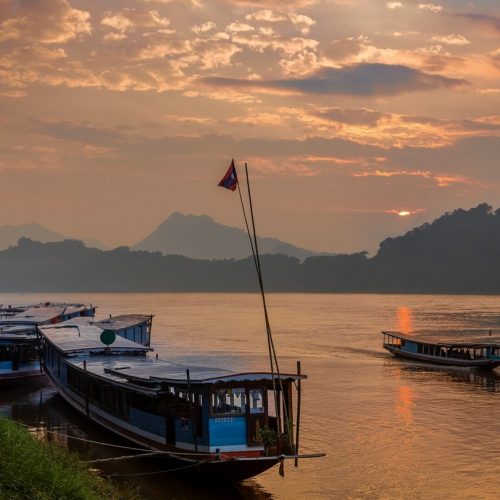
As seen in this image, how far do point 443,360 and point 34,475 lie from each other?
62674 mm

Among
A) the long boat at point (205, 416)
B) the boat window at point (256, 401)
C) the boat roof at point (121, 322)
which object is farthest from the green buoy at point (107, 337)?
the boat roof at point (121, 322)

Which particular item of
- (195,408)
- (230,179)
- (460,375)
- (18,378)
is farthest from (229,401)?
(460,375)

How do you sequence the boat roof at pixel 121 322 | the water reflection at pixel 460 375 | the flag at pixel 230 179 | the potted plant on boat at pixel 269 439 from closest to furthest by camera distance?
the potted plant on boat at pixel 269 439, the flag at pixel 230 179, the water reflection at pixel 460 375, the boat roof at pixel 121 322

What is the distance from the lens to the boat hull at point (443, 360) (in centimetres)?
7244

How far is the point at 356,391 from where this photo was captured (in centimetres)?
6156

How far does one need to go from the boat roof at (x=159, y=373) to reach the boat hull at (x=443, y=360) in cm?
4146

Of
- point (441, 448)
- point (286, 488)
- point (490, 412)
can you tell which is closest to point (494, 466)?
point (441, 448)

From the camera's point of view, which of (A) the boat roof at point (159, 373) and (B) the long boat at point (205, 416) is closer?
(A) the boat roof at point (159, 373)

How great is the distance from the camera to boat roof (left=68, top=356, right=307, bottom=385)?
28328 mm

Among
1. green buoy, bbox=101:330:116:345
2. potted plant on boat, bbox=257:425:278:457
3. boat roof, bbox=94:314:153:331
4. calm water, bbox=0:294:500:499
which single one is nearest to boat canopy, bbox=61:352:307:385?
green buoy, bbox=101:330:116:345

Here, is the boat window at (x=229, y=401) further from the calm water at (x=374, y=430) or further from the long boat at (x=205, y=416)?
the calm water at (x=374, y=430)

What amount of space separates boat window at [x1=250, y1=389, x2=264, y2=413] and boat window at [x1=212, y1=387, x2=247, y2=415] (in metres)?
0.29

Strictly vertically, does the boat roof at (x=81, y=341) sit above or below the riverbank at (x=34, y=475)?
above

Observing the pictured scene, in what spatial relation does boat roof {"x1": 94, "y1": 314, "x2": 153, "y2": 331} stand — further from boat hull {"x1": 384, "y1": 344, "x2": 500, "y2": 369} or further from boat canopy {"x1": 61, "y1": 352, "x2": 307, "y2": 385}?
boat hull {"x1": 384, "y1": 344, "x2": 500, "y2": 369}
